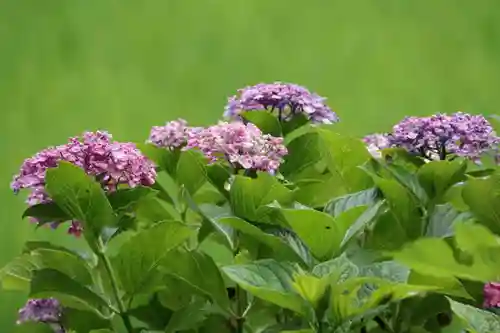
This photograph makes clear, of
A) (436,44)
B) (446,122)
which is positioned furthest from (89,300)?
(436,44)

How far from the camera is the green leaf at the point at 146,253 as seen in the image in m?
0.75

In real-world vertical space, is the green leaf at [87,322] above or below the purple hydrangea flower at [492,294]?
above

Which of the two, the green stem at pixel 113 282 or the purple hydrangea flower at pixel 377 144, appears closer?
the green stem at pixel 113 282

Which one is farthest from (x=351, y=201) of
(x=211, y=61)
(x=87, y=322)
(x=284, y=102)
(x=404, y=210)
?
(x=211, y=61)

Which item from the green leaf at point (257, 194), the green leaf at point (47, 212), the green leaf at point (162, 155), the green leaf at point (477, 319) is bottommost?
the green leaf at point (477, 319)

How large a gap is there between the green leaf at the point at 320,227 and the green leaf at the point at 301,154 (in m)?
0.20

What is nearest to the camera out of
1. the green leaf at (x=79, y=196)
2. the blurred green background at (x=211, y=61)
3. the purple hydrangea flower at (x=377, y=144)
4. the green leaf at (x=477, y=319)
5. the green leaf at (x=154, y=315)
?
the green leaf at (x=477, y=319)

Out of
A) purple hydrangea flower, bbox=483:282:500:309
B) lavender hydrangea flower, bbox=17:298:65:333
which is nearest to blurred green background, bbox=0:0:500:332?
lavender hydrangea flower, bbox=17:298:65:333

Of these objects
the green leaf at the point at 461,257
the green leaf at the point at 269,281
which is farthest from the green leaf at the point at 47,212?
the green leaf at the point at 461,257

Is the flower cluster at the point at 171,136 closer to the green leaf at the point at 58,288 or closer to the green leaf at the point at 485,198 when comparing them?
the green leaf at the point at 58,288

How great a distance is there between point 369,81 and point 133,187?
880 mm

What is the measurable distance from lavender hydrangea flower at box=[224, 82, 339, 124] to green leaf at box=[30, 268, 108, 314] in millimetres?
263

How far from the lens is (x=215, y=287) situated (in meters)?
0.78

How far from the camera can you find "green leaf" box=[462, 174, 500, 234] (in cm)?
76
